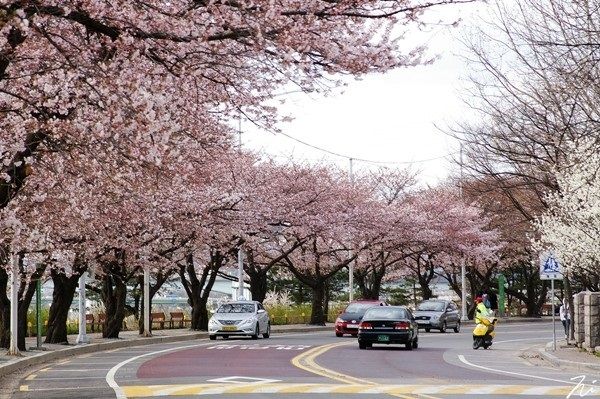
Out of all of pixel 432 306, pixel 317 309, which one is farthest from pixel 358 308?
pixel 317 309

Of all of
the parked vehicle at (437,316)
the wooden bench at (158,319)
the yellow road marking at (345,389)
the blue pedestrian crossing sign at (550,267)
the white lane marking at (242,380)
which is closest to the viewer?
the yellow road marking at (345,389)

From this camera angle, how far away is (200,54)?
1306cm

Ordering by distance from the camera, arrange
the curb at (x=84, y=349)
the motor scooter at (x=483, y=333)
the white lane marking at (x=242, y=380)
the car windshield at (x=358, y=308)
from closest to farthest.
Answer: the white lane marking at (x=242, y=380) → the curb at (x=84, y=349) → the motor scooter at (x=483, y=333) → the car windshield at (x=358, y=308)

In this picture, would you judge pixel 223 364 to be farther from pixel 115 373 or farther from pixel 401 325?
pixel 401 325

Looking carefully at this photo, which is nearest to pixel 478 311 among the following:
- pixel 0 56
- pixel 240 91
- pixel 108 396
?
pixel 108 396

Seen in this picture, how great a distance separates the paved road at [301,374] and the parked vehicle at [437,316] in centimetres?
1519

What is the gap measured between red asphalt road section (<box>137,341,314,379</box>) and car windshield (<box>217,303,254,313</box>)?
7883 millimetres

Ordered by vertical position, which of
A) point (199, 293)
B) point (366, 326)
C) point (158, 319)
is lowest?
point (366, 326)

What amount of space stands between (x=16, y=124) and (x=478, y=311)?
2256cm

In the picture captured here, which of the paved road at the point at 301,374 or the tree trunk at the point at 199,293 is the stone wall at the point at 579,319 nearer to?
the paved road at the point at 301,374

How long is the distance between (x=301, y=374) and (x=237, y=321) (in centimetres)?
1918

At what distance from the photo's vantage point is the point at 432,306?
50781mm

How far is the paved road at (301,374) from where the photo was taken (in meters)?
17.4

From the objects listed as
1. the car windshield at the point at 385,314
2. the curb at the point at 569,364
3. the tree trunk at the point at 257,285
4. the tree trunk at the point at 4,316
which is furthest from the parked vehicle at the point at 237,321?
the curb at the point at 569,364
